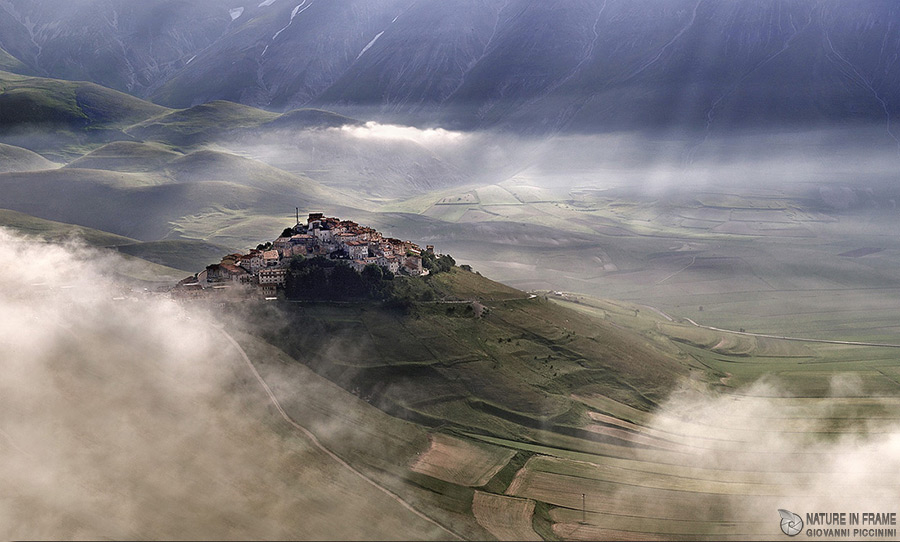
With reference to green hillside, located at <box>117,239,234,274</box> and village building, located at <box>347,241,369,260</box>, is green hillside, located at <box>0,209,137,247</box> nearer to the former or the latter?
green hillside, located at <box>117,239,234,274</box>

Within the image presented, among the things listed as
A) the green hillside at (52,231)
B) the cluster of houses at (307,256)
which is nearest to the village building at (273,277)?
the cluster of houses at (307,256)

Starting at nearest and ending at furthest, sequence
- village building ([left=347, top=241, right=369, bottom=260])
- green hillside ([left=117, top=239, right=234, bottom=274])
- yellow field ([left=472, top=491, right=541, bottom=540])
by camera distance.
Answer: yellow field ([left=472, top=491, right=541, bottom=540])
village building ([left=347, top=241, right=369, bottom=260])
green hillside ([left=117, top=239, right=234, bottom=274])

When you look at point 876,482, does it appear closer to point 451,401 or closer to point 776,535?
point 776,535

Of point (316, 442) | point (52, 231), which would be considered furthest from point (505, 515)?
point (52, 231)

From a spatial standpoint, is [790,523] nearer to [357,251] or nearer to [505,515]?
[505,515]

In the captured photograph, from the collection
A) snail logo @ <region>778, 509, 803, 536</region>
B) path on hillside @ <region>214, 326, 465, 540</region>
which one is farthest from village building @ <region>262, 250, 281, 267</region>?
snail logo @ <region>778, 509, 803, 536</region>

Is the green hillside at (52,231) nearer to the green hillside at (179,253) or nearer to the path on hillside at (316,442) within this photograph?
the green hillside at (179,253)

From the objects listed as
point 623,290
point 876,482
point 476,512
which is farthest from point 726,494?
point 623,290
